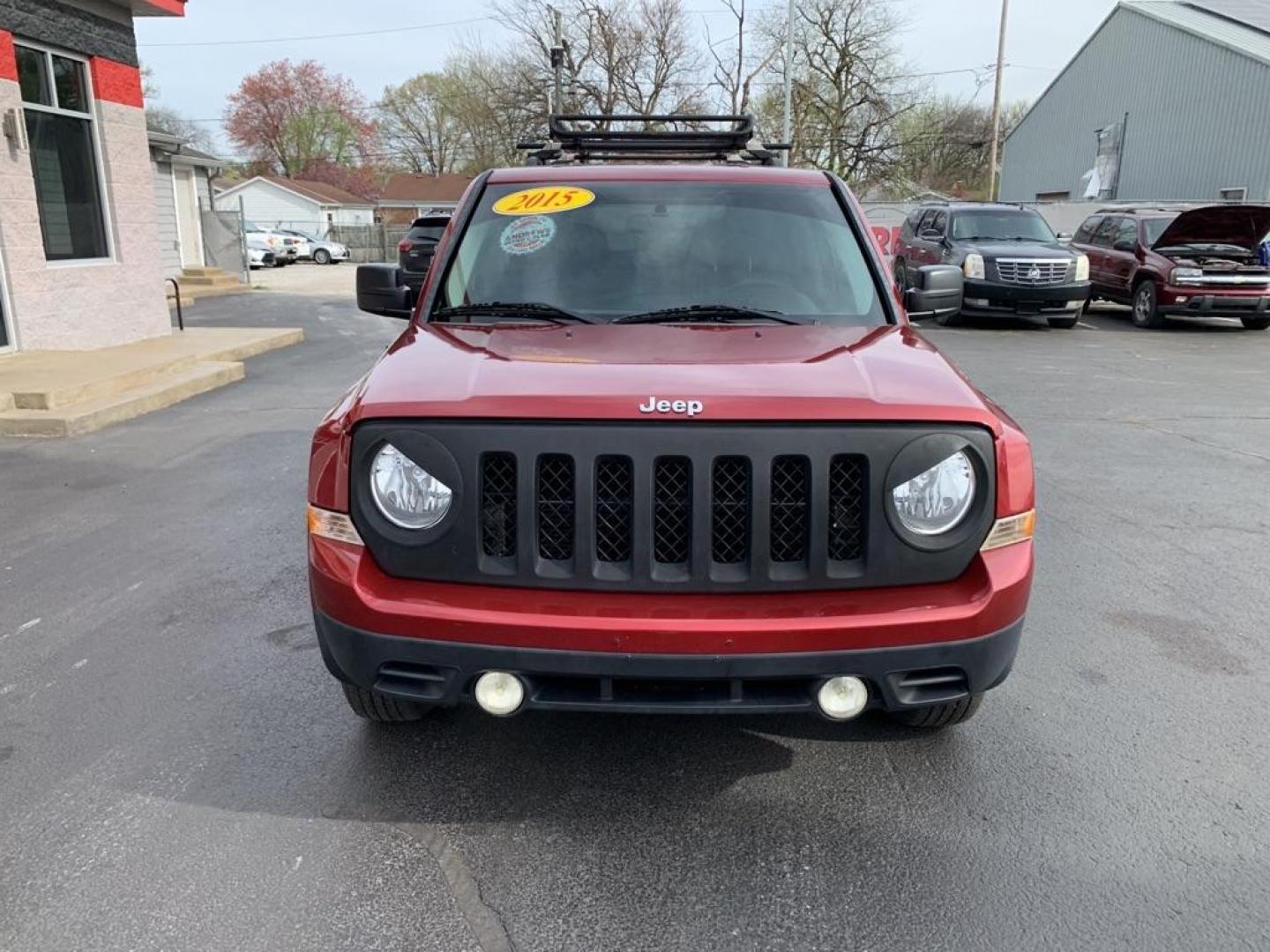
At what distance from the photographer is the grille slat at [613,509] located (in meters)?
2.41

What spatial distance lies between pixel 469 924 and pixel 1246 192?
94.3 ft

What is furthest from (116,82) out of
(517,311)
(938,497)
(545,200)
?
(938,497)

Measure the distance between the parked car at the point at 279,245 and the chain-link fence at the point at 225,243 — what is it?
41.1 feet

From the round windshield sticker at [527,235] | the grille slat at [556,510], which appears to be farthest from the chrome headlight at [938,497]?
the round windshield sticker at [527,235]

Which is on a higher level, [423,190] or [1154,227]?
[423,190]

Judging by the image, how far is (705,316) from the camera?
3344mm

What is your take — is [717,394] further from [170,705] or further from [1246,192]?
[1246,192]

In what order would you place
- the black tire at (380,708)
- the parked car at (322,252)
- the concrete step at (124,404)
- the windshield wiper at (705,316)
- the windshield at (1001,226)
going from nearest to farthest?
the black tire at (380,708) < the windshield wiper at (705,316) < the concrete step at (124,404) < the windshield at (1001,226) < the parked car at (322,252)

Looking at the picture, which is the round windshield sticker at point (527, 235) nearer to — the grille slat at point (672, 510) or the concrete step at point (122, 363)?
the grille slat at point (672, 510)

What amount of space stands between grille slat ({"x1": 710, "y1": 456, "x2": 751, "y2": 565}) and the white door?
25.8 m

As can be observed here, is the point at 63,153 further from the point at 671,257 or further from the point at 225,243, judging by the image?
the point at 225,243

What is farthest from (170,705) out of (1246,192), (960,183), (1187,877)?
(960,183)

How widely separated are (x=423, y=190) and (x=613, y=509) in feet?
218

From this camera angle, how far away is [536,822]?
274 centimetres
